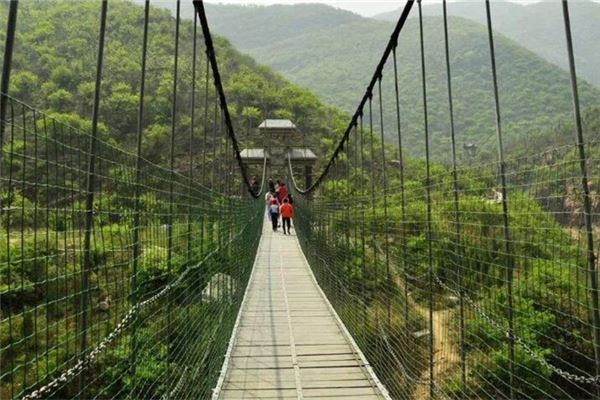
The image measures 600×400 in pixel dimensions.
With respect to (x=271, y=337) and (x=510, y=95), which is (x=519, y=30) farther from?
(x=271, y=337)

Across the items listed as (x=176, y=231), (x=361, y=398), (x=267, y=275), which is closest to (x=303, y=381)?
(x=361, y=398)

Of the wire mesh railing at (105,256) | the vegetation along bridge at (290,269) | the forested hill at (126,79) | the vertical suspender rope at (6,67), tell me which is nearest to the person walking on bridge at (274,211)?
the vegetation along bridge at (290,269)

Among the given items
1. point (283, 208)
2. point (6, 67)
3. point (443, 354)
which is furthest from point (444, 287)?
point (283, 208)

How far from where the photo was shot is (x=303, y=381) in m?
3.36

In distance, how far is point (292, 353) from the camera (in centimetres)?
394

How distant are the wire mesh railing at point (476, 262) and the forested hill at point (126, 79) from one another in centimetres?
1932

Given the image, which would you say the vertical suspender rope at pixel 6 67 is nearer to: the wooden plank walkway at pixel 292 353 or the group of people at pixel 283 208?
the wooden plank walkway at pixel 292 353

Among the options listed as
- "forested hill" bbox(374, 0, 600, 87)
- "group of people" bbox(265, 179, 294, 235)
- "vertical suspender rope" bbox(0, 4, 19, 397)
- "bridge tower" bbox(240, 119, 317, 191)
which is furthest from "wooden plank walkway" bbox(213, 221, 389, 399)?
"forested hill" bbox(374, 0, 600, 87)

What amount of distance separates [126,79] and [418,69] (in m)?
34.1

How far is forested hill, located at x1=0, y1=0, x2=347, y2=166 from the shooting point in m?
27.7

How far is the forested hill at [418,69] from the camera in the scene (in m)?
40.6

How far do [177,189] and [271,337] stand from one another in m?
2.52

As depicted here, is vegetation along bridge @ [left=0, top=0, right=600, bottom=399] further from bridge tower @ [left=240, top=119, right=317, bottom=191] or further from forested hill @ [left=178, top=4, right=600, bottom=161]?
forested hill @ [left=178, top=4, right=600, bottom=161]

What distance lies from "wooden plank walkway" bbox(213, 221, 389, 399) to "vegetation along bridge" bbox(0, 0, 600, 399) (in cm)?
2
